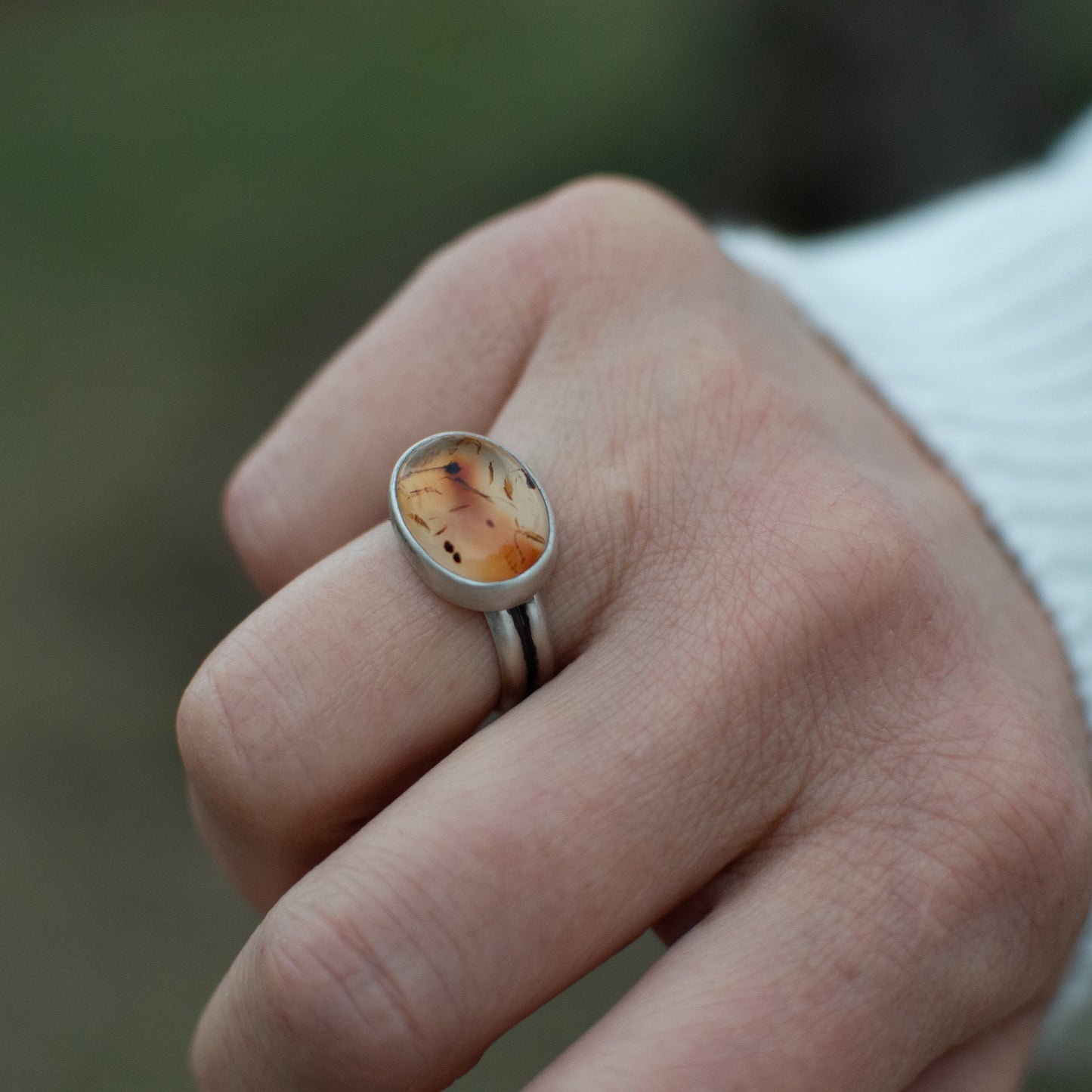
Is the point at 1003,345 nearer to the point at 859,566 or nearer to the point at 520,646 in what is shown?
the point at 859,566

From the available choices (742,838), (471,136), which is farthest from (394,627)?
(471,136)

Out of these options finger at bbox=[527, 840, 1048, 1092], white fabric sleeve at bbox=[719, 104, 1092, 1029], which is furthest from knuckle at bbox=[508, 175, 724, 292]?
finger at bbox=[527, 840, 1048, 1092]

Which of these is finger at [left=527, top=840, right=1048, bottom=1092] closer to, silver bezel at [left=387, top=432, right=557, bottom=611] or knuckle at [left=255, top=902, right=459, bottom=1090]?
knuckle at [left=255, top=902, right=459, bottom=1090]

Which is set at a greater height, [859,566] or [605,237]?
[605,237]

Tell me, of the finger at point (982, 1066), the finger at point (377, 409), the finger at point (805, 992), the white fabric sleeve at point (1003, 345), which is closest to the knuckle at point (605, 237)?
the finger at point (377, 409)

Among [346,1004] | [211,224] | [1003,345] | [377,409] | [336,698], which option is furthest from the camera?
[211,224]

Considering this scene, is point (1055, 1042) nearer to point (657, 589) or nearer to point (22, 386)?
point (657, 589)

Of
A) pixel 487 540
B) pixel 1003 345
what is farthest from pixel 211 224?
pixel 487 540

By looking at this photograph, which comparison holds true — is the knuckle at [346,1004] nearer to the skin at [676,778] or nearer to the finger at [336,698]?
the skin at [676,778]
